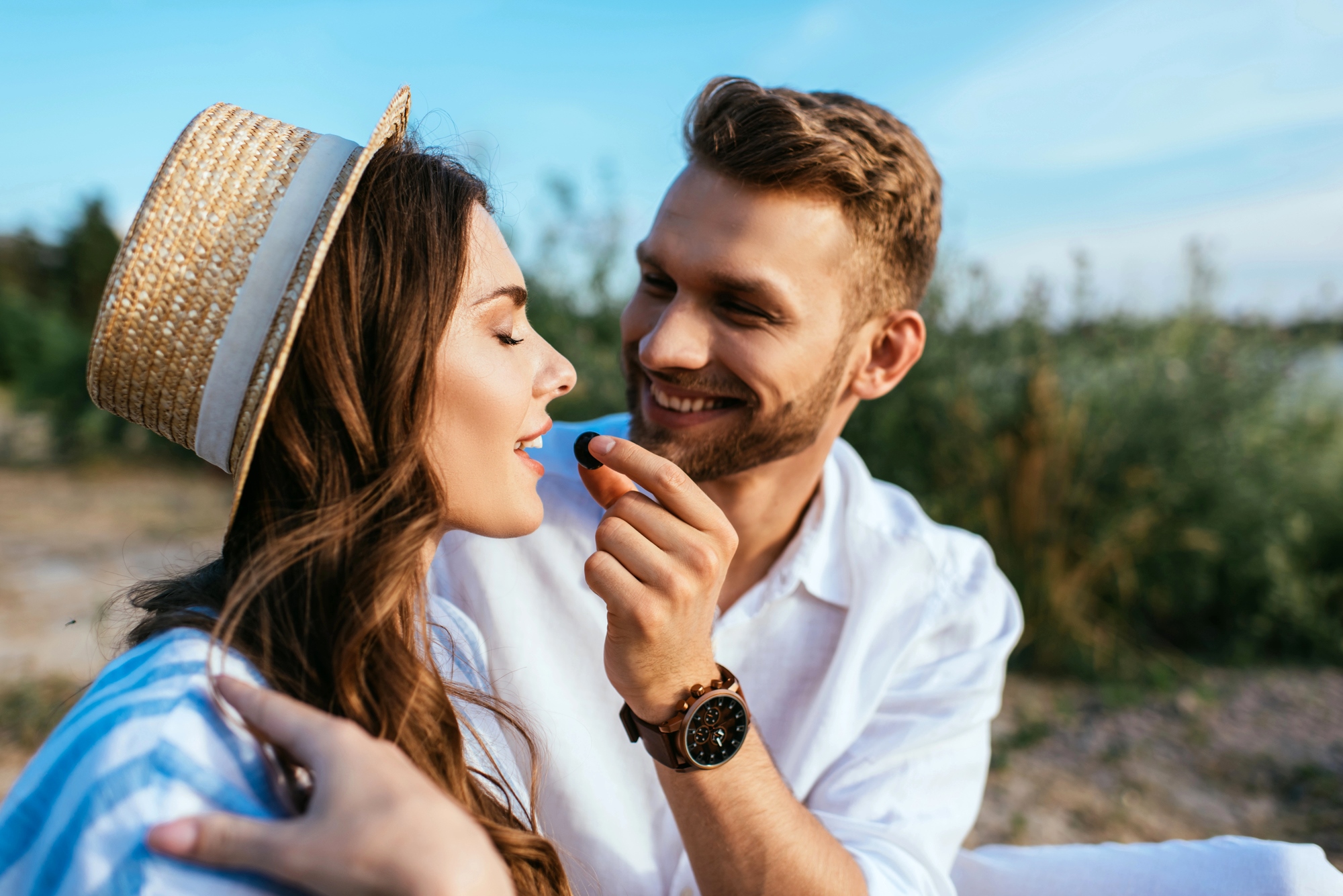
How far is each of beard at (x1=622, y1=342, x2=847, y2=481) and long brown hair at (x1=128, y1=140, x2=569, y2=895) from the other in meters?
1.16

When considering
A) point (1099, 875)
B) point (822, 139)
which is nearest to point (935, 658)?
point (1099, 875)

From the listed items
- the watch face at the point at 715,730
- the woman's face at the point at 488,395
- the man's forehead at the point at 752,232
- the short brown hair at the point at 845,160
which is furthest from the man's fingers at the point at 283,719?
the short brown hair at the point at 845,160

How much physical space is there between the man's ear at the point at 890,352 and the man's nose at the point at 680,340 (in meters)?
0.67

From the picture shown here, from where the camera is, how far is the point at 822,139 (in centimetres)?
266

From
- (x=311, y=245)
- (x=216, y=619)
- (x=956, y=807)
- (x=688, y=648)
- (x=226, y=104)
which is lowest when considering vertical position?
(x=956, y=807)

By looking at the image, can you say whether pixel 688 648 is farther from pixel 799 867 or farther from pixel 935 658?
pixel 935 658

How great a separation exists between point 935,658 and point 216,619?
2104mm

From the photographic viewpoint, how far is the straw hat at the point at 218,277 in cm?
144

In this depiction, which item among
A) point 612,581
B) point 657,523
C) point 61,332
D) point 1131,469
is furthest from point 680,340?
point 61,332

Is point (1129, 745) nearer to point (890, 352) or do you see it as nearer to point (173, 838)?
point (890, 352)

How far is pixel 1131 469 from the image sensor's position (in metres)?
5.71

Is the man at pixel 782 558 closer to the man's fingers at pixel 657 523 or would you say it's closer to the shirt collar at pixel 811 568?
the shirt collar at pixel 811 568

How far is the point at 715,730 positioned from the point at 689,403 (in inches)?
43.5

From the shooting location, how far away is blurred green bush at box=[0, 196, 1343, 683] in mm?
5625
